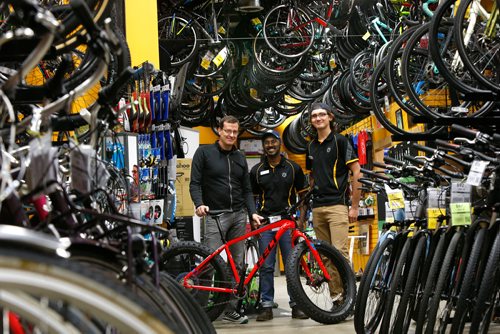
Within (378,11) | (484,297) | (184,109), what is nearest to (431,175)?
(484,297)

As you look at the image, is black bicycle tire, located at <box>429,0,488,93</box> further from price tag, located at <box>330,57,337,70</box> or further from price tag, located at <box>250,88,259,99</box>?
price tag, located at <box>250,88,259,99</box>

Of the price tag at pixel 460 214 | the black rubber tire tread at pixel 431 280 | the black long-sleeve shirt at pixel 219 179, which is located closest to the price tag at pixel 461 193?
the price tag at pixel 460 214

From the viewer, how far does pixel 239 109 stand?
50.5 feet

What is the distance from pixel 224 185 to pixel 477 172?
12.6 feet

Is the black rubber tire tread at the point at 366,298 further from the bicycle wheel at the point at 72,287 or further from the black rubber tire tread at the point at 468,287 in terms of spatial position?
the bicycle wheel at the point at 72,287

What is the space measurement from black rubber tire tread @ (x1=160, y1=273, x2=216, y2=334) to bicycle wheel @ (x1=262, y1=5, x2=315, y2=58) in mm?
9856

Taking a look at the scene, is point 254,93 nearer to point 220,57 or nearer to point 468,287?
point 220,57

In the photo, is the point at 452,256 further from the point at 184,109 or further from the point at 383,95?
the point at 184,109

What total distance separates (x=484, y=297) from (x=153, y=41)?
4871mm

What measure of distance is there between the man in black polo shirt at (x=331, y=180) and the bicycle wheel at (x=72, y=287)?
617cm

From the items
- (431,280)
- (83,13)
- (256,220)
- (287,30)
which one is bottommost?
(431,280)

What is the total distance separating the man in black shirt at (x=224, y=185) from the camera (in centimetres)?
778

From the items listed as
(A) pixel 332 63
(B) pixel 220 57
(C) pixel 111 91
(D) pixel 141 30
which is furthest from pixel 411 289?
(A) pixel 332 63

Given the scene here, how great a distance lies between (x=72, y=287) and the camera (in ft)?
5.08
